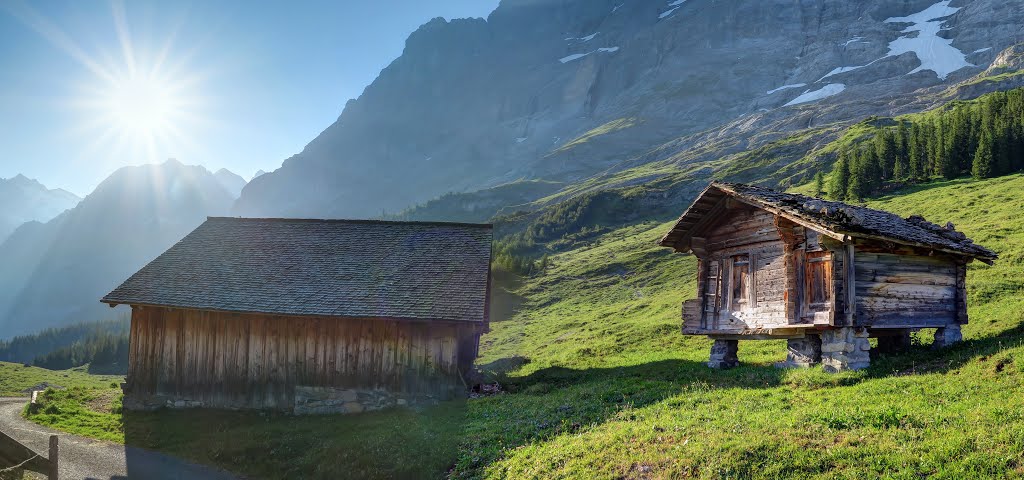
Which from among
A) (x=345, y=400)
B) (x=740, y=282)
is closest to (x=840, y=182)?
(x=740, y=282)

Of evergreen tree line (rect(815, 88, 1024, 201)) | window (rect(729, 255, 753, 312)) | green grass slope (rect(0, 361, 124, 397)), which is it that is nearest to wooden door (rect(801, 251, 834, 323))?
window (rect(729, 255, 753, 312))

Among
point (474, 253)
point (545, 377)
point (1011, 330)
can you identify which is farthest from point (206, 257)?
point (1011, 330)

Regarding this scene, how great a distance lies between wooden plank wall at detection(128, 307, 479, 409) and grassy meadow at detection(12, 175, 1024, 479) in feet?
4.60

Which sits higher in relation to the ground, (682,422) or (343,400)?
(682,422)

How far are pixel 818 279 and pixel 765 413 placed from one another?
726cm

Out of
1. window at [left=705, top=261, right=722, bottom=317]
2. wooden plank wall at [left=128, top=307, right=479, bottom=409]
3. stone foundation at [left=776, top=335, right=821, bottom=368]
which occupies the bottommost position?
wooden plank wall at [left=128, top=307, right=479, bottom=409]

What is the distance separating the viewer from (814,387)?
16500 millimetres

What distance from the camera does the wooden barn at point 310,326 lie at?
24625 mm

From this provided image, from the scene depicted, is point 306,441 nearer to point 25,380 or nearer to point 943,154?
point 25,380

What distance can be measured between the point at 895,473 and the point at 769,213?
12.8 meters

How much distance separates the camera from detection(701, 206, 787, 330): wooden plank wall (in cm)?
2042

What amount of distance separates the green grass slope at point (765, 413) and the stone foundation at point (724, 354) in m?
0.64

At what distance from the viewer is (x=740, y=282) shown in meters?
22.5

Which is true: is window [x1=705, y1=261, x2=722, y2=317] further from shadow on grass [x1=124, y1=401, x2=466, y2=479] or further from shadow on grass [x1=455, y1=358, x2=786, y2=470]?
shadow on grass [x1=124, y1=401, x2=466, y2=479]
